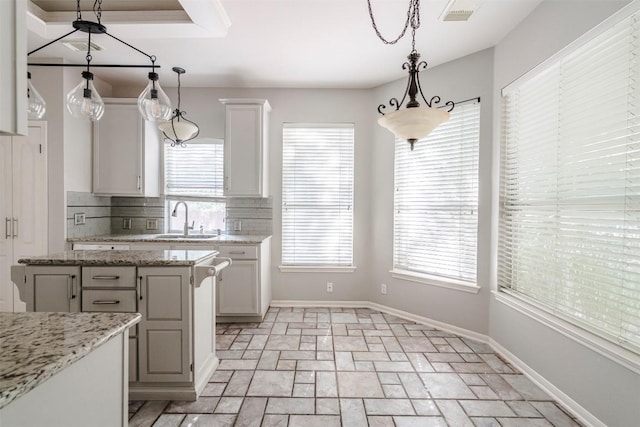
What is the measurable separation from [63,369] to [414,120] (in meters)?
1.79

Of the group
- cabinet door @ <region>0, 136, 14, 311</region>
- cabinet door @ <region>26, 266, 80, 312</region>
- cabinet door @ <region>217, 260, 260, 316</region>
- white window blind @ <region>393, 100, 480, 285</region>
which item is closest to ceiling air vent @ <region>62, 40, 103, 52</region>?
cabinet door @ <region>0, 136, 14, 311</region>

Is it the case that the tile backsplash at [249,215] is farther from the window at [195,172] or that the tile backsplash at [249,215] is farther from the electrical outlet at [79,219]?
the electrical outlet at [79,219]

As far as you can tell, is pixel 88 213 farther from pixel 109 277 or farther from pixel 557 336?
pixel 557 336

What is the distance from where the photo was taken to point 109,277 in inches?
80.1

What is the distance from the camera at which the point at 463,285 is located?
318 centimetres

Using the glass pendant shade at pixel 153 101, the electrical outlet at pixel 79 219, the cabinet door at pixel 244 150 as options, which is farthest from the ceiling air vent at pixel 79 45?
the electrical outlet at pixel 79 219

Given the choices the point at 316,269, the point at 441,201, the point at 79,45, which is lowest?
the point at 316,269

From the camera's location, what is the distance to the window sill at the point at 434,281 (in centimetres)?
314

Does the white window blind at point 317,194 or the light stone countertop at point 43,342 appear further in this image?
the white window blind at point 317,194

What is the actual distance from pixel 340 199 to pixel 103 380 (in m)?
3.28

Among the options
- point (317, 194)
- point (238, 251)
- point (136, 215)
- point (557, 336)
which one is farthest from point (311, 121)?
point (557, 336)

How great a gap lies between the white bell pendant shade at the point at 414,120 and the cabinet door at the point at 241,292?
2.26 meters

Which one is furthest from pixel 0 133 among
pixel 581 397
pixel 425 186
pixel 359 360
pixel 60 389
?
pixel 425 186

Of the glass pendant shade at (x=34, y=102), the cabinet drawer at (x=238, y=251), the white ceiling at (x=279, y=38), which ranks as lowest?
the cabinet drawer at (x=238, y=251)
